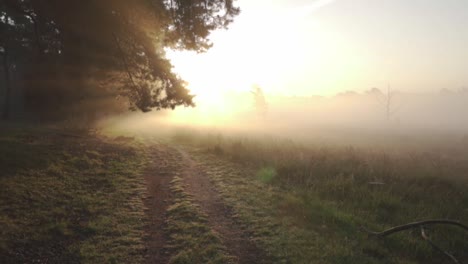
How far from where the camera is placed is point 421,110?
473ft

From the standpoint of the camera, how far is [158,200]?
868cm

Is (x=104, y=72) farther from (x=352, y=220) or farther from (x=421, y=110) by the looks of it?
(x=421, y=110)

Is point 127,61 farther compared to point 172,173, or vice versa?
point 127,61

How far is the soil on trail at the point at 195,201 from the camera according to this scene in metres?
5.75

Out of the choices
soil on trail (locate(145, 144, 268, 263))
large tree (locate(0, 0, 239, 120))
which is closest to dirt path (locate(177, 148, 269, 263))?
soil on trail (locate(145, 144, 268, 263))

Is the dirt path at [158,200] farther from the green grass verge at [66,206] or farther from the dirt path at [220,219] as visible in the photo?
the dirt path at [220,219]

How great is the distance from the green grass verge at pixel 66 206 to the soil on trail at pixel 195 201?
0.35m

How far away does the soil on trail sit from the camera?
5746 mm

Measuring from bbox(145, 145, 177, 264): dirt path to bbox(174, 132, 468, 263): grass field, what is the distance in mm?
1960

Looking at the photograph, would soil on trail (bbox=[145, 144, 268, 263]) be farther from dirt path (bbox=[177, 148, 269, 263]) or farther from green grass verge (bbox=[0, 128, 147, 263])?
green grass verge (bbox=[0, 128, 147, 263])

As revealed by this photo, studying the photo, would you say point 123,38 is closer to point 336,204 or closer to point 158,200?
point 158,200

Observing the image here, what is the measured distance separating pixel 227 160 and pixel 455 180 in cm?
1127

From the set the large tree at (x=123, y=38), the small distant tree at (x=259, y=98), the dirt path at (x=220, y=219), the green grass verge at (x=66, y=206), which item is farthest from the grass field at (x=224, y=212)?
the small distant tree at (x=259, y=98)

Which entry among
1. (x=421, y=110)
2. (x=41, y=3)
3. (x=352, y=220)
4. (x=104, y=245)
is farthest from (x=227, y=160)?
(x=421, y=110)
